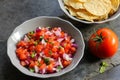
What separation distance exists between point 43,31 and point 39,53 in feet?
0.36

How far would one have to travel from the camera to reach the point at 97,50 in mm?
1129

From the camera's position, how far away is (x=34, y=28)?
4.01 ft

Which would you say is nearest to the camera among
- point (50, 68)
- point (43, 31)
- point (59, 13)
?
point (50, 68)

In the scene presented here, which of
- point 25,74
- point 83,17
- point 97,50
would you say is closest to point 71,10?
point 83,17

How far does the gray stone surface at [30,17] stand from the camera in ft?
3.67

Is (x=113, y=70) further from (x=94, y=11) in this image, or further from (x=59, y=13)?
(x=59, y=13)

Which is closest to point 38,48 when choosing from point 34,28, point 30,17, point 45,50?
point 45,50

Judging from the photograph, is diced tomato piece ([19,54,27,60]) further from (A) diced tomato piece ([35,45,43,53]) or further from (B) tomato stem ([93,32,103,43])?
(B) tomato stem ([93,32,103,43])

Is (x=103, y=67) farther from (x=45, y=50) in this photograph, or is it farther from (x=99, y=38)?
(x=45, y=50)

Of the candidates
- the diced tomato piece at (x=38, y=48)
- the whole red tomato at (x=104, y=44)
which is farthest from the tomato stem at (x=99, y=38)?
the diced tomato piece at (x=38, y=48)

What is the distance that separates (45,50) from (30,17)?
254mm

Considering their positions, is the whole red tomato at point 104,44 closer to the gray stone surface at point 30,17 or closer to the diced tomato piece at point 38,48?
the gray stone surface at point 30,17

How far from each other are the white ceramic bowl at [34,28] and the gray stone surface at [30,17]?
0.18 feet

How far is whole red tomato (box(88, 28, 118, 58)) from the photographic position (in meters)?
1.11
